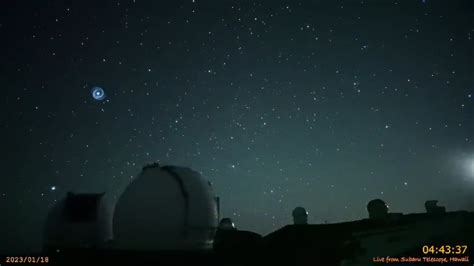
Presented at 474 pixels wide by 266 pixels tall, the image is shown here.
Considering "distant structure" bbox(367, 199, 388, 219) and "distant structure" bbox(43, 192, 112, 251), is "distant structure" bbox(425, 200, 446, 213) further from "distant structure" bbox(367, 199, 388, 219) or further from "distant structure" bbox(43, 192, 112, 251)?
"distant structure" bbox(43, 192, 112, 251)

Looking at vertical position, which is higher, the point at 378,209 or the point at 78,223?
the point at 78,223

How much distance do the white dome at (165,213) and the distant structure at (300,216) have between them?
447 inches

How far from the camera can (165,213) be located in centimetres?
1855

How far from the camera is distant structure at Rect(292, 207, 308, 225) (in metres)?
29.5

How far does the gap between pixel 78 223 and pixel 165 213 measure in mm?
8000

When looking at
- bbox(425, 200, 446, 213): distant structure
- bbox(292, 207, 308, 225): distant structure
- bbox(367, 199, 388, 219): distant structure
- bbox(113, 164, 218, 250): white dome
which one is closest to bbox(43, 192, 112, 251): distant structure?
bbox(113, 164, 218, 250): white dome

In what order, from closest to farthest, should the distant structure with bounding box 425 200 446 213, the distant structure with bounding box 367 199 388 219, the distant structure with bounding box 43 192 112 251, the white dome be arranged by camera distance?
the white dome
the distant structure with bounding box 43 192 112 251
the distant structure with bounding box 367 199 388 219
the distant structure with bounding box 425 200 446 213

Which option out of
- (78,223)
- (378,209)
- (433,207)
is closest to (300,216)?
(378,209)

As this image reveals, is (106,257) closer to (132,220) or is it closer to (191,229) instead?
(132,220)

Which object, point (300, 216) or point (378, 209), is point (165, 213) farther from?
point (378, 209)

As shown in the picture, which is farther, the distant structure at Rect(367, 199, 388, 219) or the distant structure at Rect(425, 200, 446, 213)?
the distant structure at Rect(425, 200, 446, 213)

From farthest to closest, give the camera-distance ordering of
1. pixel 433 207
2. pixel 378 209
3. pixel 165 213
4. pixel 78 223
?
pixel 433 207 < pixel 378 209 < pixel 78 223 < pixel 165 213

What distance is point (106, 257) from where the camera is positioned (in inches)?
741

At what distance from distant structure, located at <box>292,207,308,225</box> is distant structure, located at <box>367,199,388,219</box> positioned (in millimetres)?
5428
